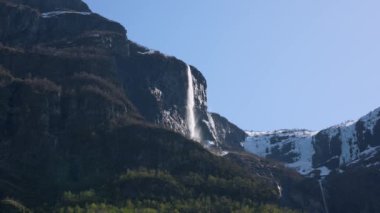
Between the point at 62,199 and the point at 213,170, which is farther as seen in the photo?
the point at 213,170

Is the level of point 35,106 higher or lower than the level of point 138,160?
higher

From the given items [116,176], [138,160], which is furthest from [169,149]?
[116,176]

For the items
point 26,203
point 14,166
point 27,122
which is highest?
point 27,122

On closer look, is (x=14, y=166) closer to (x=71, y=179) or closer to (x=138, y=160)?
(x=71, y=179)

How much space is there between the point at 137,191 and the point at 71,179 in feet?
59.7

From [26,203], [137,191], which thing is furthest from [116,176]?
[26,203]

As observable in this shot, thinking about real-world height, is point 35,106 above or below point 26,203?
above

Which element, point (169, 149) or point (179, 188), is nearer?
point (179, 188)

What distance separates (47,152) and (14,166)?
9.62 metres

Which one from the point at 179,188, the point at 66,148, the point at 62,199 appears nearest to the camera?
the point at 62,199

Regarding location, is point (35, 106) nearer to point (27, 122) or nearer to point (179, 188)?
point (27, 122)

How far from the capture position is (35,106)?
195m

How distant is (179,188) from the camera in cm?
17600

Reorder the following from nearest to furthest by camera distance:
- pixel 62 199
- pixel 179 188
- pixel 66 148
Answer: pixel 62 199
pixel 179 188
pixel 66 148
